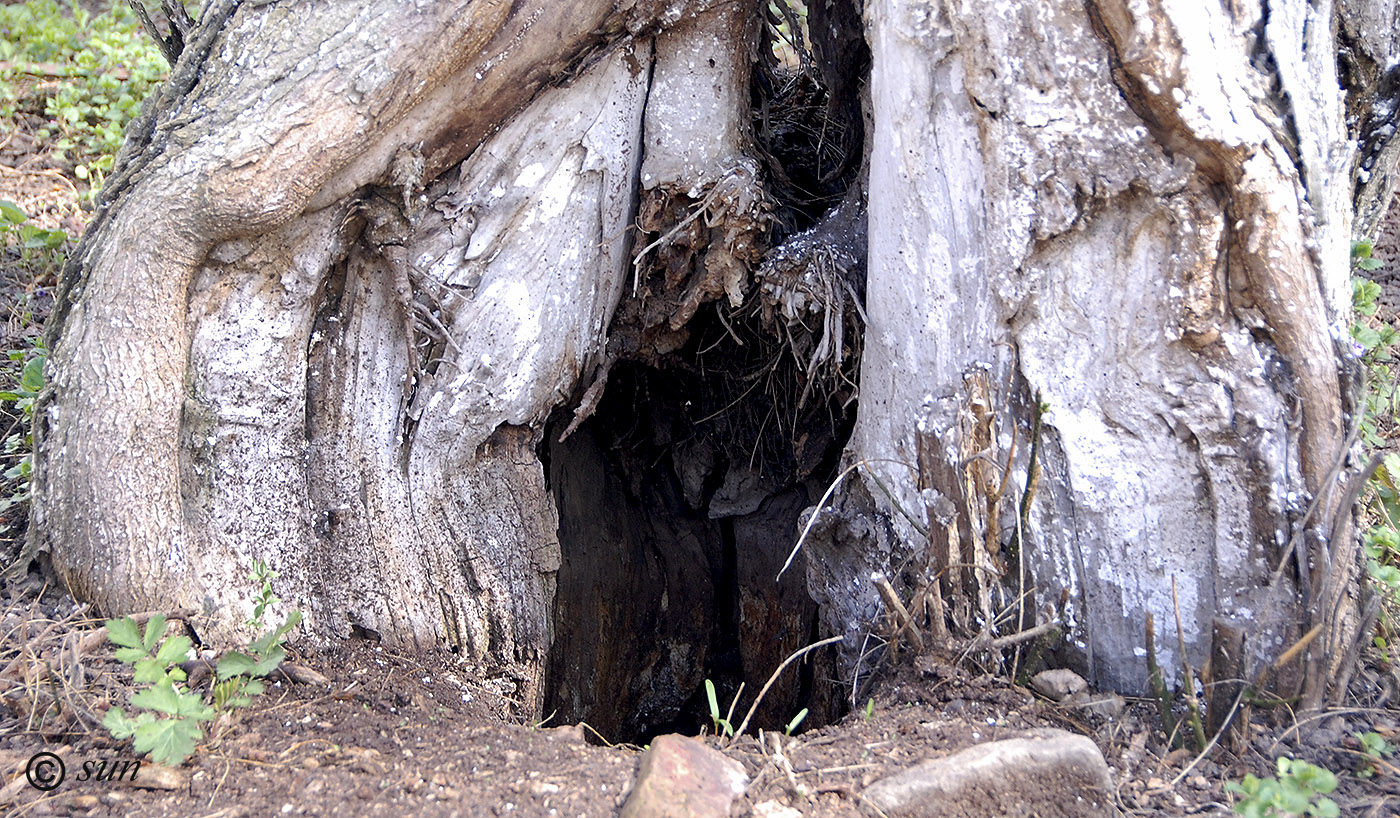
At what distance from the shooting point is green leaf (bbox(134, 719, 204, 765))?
1.62 meters

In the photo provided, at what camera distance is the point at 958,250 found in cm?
209

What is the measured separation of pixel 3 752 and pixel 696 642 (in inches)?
94.7

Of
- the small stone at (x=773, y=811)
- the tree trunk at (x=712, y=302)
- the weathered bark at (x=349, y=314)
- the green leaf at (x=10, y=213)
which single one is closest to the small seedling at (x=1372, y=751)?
the tree trunk at (x=712, y=302)

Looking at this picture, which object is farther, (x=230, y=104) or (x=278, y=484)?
(x=278, y=484)

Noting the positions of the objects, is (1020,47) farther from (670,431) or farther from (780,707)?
(780,707)

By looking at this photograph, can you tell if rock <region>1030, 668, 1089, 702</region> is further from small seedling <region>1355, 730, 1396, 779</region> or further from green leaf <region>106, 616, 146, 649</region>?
green leaf <region>106, 616, 146, 649</region>

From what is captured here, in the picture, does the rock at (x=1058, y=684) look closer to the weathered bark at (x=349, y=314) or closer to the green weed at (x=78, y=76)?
the weathered bark at (x=349, y=314)

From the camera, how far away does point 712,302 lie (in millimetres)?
2891

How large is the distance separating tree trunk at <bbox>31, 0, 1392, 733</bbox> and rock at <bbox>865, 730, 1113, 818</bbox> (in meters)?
0.41

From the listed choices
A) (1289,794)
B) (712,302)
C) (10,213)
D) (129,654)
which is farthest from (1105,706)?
(10,213)

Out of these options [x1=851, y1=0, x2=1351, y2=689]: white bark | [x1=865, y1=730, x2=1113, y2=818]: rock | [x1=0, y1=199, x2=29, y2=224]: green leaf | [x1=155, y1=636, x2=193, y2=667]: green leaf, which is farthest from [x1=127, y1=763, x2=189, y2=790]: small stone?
[x1=0, y1=199, x2=29, y2=224]: green leaf

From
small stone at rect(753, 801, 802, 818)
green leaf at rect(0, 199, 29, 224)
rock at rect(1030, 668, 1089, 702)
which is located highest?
green leaf at rect(0, 199, 29, 224)

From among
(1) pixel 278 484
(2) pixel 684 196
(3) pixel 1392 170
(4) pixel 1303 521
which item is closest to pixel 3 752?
(1) pixel 278 484

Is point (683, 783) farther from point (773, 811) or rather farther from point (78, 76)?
point (78, 76)
